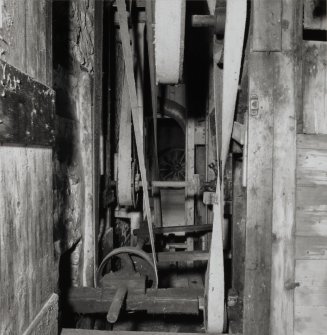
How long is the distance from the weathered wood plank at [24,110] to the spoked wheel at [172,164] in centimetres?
660

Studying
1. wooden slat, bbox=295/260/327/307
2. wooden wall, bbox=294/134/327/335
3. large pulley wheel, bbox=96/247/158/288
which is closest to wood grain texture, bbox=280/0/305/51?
wooden wall, bbox=294/134/327/335

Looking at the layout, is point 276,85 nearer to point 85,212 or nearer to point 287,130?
point 287,130

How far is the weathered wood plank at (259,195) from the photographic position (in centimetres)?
136

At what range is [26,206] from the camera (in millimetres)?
920

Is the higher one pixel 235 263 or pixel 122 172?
pixel 122 172

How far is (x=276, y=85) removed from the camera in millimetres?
1363

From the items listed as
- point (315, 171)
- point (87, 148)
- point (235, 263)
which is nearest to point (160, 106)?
point (87, 148)

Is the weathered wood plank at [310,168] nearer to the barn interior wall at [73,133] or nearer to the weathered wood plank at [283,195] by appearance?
the weathered wood plank at [283,195]

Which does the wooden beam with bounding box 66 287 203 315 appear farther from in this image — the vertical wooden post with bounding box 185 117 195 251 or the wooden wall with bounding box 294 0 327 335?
the vertical wooden post with bounding box 185 117 195 251

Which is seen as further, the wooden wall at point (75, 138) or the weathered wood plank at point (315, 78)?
the wooden wall at point (75, 138)

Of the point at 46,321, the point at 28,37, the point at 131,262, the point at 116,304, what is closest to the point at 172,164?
the point at 131,262

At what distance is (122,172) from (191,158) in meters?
1.50

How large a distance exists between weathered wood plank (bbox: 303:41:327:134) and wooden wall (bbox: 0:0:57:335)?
1.14 meters

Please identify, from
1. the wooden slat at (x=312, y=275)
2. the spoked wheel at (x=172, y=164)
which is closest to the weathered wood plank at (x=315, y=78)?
the wooden slat at (x=312, y=275)
